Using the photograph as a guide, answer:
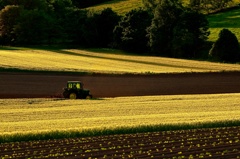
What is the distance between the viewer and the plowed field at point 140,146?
745 inches

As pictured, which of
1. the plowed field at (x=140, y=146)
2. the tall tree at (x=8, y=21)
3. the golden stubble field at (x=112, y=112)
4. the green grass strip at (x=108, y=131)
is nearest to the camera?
the plowed field at (x=140, y=146)

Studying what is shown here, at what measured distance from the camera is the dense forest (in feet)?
257

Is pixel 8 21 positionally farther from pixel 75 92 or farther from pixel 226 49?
pixel 75 92

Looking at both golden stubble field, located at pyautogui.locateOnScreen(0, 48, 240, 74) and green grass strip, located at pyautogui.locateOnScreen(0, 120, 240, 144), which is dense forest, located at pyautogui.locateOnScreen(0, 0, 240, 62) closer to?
golden stubble field, located at pyautogui.locateOnScreen(0, 48, 240, 74)

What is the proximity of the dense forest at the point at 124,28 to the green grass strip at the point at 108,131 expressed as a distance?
45694 mm

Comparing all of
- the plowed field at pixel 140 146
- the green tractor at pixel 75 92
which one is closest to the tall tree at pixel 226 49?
the green tractor at pixel 75 92

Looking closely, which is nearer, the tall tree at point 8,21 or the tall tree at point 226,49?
the tall tree at point 226,49

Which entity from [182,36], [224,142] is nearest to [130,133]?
[224,142]

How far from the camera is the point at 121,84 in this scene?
4772 centimetres

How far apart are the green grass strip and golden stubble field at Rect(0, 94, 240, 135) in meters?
0.47

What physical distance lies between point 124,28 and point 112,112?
Answer: 55.5 m

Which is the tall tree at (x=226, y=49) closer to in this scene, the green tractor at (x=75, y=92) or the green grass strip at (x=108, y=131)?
the green tractor at (x=75, y=92)

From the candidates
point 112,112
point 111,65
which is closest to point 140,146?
point 112,112

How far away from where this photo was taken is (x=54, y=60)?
6600 cm
